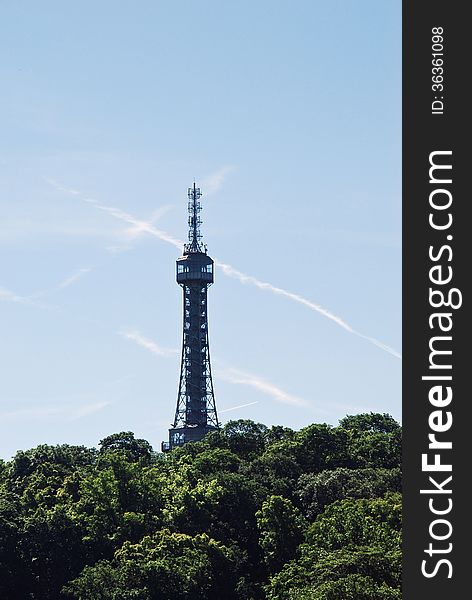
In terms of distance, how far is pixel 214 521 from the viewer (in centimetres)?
6162

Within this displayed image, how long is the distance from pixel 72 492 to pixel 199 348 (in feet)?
187

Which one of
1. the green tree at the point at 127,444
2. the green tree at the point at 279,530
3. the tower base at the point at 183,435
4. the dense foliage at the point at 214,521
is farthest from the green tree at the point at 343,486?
the tower base at the point at 183,435

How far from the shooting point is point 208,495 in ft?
202

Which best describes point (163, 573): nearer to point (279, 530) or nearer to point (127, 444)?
point (279, 530)

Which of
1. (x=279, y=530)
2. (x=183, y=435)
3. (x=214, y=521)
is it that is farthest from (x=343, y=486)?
(x=183, y=435)

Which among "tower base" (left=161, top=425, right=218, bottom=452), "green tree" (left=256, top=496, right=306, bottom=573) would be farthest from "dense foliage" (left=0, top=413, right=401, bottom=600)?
"tower base" (left=161, top=425, right=218, bottom=452)

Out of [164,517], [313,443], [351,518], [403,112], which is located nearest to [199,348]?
[313,443]

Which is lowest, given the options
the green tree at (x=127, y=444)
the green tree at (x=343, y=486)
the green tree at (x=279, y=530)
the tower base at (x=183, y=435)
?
the green tree at (x=279, y=530)

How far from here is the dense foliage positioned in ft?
162

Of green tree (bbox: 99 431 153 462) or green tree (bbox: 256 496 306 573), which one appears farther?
green tree (bbox: 99 431 153 462)

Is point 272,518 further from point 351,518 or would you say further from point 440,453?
point 440,453

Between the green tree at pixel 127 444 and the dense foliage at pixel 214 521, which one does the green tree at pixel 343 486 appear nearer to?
the dense foliage at pixel 214 521

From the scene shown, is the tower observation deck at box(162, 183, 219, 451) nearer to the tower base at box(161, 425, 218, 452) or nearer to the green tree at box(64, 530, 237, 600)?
the tower base at box(161, 425, 218, 452)

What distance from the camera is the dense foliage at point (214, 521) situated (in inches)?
1949
